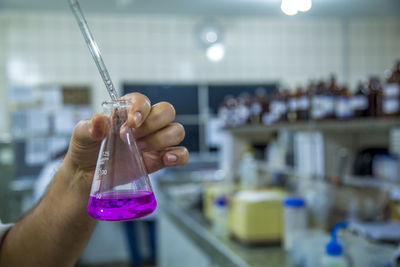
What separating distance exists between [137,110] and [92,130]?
0.24 feet

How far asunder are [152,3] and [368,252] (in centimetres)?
379

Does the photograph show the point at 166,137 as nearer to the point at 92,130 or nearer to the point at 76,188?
the point at 92,130

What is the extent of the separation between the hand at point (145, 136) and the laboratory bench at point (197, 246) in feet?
3.14

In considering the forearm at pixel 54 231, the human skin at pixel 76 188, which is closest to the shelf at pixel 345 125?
the human skin at pixel 76 188

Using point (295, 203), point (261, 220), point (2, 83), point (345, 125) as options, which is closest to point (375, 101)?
point (345, 125)

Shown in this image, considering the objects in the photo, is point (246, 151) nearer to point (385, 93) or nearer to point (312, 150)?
point (312, 150)

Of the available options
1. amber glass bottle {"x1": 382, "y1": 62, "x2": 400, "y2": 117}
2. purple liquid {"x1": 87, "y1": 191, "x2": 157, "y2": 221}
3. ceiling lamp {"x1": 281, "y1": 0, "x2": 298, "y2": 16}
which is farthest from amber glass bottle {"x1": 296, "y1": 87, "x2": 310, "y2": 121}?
purple liquid {"x1": 87, "y1": 191, "x2": 157, "y2": 221}

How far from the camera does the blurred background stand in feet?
5.77

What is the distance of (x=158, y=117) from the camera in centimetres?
68

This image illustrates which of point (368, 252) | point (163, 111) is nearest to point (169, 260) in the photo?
point (368, 252)

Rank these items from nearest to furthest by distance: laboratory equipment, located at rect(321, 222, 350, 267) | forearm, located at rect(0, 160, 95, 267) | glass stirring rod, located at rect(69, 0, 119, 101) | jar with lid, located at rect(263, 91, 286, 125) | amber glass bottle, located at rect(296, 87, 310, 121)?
glass stirring rod, located at rect(69, 0, 119, 101), forearm, located at rect(0, 160, 95, 267), laboratory equipment, located at rect(321, 222, 350, 267), amber glass bottle, located at rect(296, 87, 310, 121), jar with lid, located at rect(263, 91, 286, 125)

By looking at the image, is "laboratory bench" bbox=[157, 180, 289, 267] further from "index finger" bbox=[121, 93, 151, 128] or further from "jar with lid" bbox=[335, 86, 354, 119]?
"index finger" bbox=[121, 93, 151, 128]

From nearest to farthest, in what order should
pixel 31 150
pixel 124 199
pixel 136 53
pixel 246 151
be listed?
pixel 124 199 < pixel 246 151 < pixel 31 150 < pixel 136 53

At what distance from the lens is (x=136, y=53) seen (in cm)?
557
